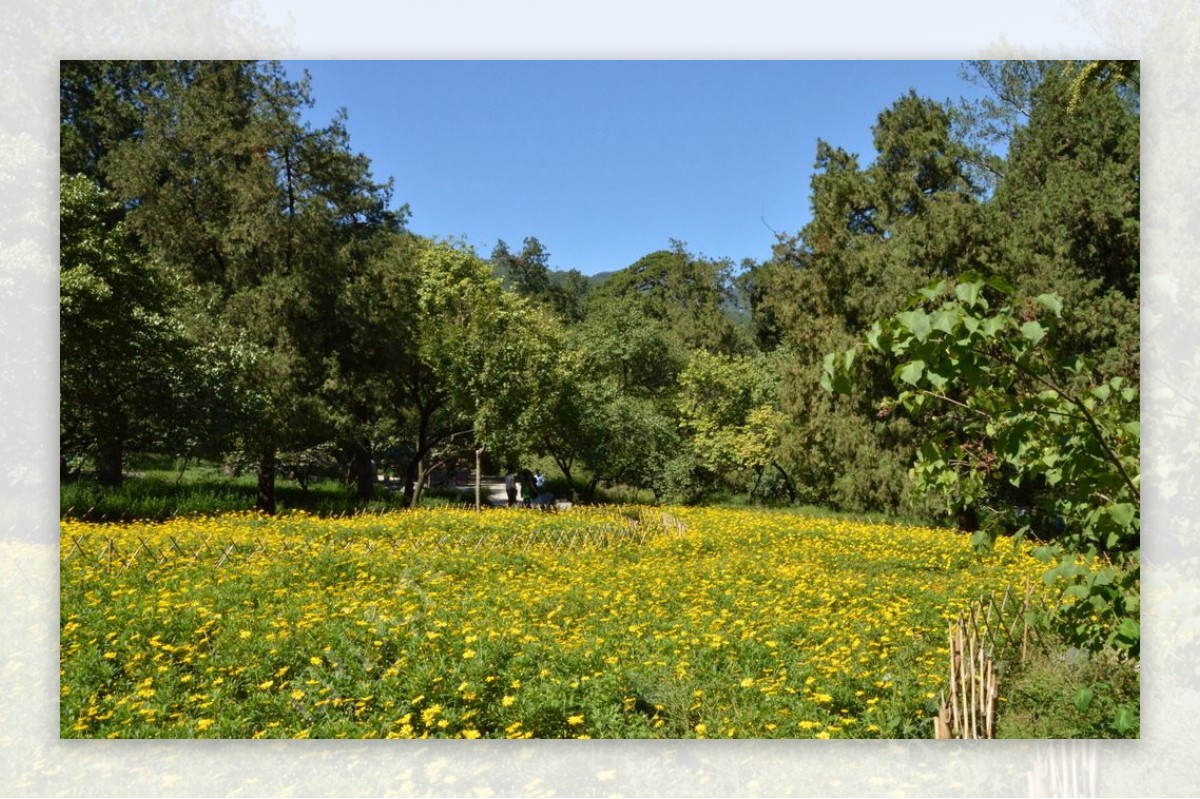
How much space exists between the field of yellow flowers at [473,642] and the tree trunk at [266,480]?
338cm

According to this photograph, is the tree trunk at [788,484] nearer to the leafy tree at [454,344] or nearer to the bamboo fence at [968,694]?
the leafy tree at [454,344]

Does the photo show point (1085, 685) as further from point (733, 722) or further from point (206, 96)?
point (206, 96)

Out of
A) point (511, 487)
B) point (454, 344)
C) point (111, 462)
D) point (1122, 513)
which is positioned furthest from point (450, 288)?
point (1122, 513)

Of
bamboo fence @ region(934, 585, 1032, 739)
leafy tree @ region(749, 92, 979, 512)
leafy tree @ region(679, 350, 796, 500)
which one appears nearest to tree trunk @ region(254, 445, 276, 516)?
leafy tree @ region(749, 92, 979, 512)

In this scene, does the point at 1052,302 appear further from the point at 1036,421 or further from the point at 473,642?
the point at 473,642

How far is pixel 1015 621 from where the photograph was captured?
5.40 metres

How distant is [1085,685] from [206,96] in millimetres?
10267

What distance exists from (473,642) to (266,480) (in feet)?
28.8

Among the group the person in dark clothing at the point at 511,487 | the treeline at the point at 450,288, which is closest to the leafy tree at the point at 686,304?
the treeline at the point at 450,288

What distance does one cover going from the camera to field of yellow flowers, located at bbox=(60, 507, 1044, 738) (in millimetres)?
4480

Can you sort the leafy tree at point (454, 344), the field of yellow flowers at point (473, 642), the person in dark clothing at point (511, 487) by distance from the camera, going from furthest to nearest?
the person in dark clothing at point (511, 487), the leafy tree at point (454, 344), the field of yellow flowers at point (473, 642)

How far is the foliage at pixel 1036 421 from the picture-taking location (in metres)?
2.38

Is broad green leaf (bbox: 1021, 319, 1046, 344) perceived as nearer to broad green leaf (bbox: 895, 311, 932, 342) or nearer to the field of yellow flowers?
broad green leaf (bbox: 895, 311, 932, 342)

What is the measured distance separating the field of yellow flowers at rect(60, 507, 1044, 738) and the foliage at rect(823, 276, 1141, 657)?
5.16 feet
